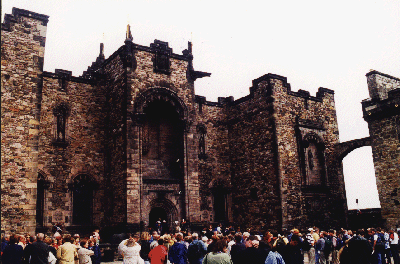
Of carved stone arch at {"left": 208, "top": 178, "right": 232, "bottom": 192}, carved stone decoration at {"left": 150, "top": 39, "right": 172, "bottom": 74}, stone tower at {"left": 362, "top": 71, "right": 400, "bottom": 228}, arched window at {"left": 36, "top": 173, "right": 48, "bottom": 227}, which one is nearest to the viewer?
arched window at {"left": 36, "top": 173, "right": 48, "bottom": 227}

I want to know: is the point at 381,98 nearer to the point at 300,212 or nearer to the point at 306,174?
the point at 306,174

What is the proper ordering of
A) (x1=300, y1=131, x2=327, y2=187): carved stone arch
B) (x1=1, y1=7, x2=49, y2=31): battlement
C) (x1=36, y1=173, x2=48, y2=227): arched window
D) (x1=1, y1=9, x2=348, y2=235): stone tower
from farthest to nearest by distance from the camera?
(x1=300, y1=131, x2=327, y2=187): carved stone arch, (x1=36, y1=173, x2=48, y2=227): arched window, (x1=1, y1=7, x2=49, y2=31): battlement, (x1=1, y1=9, x2=348, y2=235): stone tower

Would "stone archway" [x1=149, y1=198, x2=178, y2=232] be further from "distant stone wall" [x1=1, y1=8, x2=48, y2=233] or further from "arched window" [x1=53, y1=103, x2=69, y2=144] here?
"distant stone wall" [x1=1, y1=8, x2=48, y2=233]

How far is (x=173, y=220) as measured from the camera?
20.8m

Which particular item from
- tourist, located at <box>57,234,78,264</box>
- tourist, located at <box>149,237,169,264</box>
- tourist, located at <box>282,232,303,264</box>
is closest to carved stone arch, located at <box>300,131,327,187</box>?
tourist, located at <box>282,232,303,264</box>

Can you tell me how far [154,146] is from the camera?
22.4m

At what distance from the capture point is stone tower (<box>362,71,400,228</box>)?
22484 mm

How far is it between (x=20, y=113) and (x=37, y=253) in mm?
9034

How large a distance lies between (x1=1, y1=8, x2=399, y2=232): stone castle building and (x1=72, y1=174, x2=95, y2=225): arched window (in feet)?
0.18

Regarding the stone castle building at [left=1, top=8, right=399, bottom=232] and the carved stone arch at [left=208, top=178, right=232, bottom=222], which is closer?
the stone castle building at [left=1, top=8, right=399, bottom=232]

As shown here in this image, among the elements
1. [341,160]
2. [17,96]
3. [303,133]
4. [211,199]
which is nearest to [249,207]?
[211,199]

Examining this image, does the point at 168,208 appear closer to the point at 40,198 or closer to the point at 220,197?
the point at 220,197

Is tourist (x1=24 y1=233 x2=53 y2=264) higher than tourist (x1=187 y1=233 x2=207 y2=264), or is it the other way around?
tourist (x1=24 y1=233 x2=53 y2=264)

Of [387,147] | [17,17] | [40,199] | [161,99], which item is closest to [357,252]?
[161,99]
